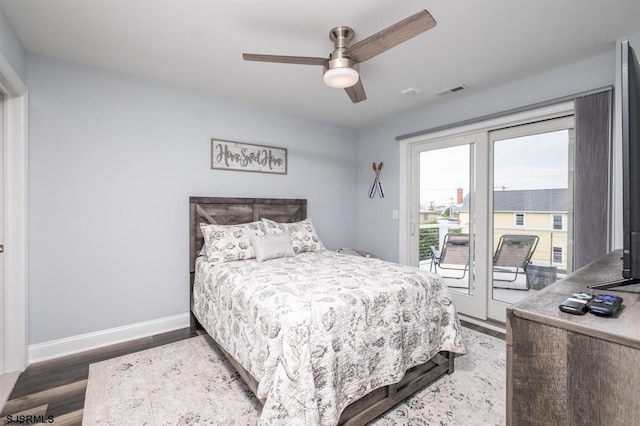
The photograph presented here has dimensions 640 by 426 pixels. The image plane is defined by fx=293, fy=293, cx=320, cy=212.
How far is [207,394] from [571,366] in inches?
80.1

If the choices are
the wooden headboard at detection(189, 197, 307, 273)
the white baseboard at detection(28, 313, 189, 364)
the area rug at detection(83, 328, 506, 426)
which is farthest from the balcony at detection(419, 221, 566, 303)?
the white baseboard at detection(28, 313, 189, 364)

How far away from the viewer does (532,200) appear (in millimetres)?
2945

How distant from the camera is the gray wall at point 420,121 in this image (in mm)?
2521

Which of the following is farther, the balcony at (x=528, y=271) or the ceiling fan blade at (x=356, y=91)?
the balcony at (x=528, y=271)

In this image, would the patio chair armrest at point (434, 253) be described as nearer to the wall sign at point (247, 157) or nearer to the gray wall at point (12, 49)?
the wall sign at point (247, 157)

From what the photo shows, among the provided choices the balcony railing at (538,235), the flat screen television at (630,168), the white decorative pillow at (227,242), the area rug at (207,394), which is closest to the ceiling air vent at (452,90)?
the balcony railing at (538,235)

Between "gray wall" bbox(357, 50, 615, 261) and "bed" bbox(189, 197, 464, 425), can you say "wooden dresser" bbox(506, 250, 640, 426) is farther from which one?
"gray wall" bbox(357, 50, 615, 261)

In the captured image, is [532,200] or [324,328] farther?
[532,200]

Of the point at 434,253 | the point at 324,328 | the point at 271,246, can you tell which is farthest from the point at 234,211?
the point at 434,253

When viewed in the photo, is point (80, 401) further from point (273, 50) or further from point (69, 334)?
point (273, 50)

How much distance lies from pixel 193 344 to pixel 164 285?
71 cm

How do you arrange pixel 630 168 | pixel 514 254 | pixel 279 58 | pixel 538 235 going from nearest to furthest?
pixel 630 168 < pixel 279 58 < pixel 538 235 < pixel 514 254

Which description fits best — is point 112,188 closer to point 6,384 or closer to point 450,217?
point 6,384

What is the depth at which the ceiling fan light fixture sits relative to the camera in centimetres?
187
